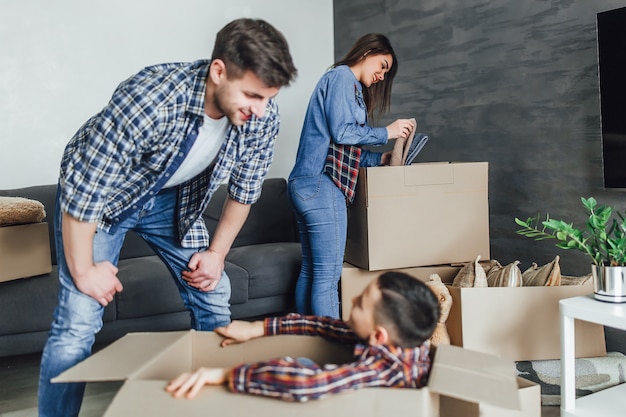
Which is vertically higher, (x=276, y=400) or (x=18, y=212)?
(x=18, y=212)

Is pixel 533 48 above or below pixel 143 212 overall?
above

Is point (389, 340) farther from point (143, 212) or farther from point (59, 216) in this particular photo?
point (59, 216)

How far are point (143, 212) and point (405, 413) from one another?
920 millimetres

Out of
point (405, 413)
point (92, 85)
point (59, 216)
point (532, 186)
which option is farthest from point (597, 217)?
point (92, 85)

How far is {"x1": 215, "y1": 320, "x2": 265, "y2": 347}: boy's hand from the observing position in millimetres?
1415

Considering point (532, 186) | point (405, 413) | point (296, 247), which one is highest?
point (532, 186)


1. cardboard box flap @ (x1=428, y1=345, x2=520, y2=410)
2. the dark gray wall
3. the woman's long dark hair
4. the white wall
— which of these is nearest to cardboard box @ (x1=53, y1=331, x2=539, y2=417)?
cardboard box flap @ (x1=428, y1=345, x2=520, y2=410)

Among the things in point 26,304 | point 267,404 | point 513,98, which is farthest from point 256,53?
point 513,98

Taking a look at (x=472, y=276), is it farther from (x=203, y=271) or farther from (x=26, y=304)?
(x=26, y=304)

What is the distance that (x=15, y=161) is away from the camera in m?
3.22

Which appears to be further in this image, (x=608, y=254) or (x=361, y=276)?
(x=361, y=276)

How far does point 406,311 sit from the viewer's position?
1286 millimetres

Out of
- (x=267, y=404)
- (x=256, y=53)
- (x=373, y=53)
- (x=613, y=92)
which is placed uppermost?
(x=373, y=53)

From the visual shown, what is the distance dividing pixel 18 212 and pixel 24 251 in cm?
19
